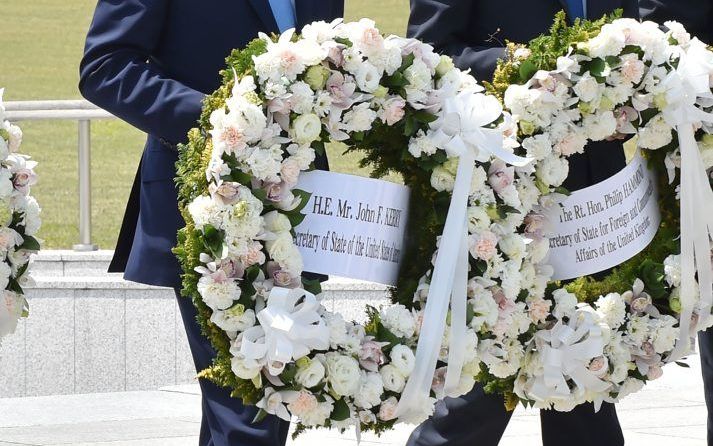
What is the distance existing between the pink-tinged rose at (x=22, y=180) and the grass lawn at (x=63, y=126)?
7299 mm

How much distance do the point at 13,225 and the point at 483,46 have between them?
144 centimetres

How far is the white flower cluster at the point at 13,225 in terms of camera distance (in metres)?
4.12

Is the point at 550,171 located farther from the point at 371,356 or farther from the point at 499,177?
the point at 371,356

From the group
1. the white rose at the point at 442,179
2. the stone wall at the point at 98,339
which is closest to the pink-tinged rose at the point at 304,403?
the white rose at the point at 442,179

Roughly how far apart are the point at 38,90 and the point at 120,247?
46.4 ft

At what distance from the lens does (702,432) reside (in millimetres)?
6211

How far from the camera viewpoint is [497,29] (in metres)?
4.20

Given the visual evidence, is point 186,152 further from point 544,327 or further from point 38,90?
point 38,90

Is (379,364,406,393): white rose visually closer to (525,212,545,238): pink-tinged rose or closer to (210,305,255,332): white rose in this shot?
(210,305,255,332): white rose

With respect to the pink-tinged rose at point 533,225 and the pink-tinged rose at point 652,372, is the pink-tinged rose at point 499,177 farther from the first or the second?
the pink-tinged rose at point 652,372

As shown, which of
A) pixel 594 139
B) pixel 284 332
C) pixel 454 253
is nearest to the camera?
pixel 284 332

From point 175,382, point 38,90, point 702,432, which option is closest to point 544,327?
point 702,432

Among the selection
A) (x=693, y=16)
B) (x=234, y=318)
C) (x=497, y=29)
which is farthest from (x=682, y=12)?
(x=234, y=318)

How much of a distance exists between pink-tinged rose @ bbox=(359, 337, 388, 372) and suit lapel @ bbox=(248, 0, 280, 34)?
95cm
